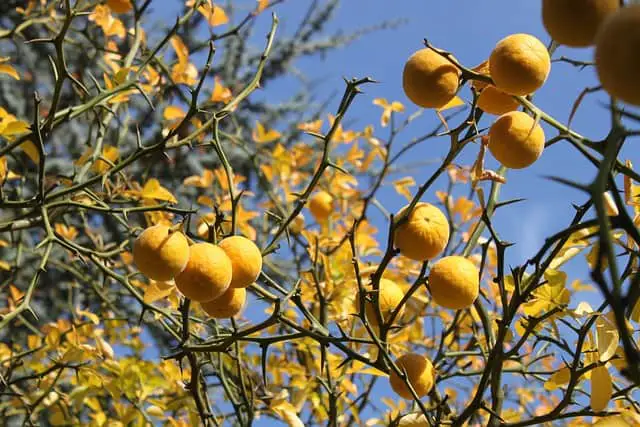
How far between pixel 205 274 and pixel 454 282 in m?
0.35

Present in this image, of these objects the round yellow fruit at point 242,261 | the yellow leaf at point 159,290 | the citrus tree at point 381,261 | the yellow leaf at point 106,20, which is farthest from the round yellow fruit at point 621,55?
the yellow leaf at point 106,20

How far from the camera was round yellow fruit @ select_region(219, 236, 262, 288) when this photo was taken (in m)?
1.06

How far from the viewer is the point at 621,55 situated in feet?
1.55

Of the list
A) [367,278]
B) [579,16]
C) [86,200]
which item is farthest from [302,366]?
[579,16]

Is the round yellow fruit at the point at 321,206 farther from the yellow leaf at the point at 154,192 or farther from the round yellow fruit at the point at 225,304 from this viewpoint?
the round yellow fruit at the point at 225,304

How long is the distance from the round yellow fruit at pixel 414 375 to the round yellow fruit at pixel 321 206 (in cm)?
108

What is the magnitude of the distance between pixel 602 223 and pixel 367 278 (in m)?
1.14

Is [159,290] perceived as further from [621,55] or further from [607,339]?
[621,55]

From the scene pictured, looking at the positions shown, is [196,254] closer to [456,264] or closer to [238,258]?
[238,258]

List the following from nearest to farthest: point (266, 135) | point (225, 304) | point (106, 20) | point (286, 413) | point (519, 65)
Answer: point (519, 65) < point (225, 304) < point (286, 413) < point (106, 20) < point (266, 135)

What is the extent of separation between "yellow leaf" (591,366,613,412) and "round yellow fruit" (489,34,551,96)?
40 centimetres

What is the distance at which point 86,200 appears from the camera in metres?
1.71

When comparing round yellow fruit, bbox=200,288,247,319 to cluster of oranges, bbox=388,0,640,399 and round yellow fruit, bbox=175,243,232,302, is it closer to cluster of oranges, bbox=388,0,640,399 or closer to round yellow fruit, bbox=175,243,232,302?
round yellow fruit, bbox=175,243,232,302

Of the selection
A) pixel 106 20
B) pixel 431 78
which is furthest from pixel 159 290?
pixel 106 20
